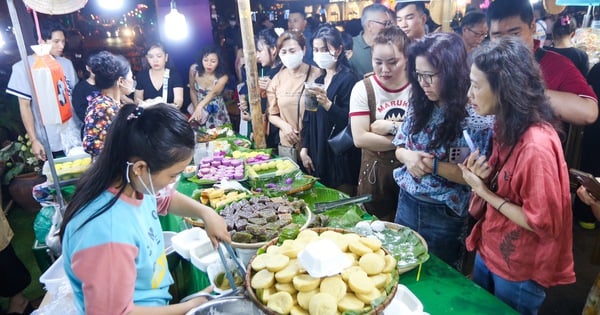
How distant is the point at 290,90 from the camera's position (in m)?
3.96

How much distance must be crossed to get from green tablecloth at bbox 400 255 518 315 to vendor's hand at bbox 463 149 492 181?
1.62ft

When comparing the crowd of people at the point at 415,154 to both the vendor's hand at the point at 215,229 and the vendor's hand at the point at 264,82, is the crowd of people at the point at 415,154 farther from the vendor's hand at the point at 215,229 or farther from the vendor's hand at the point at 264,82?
the vendor's hand at the point at 264,82

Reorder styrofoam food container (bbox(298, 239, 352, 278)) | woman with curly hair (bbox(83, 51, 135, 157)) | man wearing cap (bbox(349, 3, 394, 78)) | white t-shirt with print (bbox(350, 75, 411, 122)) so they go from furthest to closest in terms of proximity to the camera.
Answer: man wearing cap (bbox(349, 3, 394, 78)) < woman with curly hair (bbox(83, 51, 135, 157)) < white t-shirt with print (bbox(350, 75, 411, 122)) < styrofoam food container (bbox(298, 239, 352, 278))

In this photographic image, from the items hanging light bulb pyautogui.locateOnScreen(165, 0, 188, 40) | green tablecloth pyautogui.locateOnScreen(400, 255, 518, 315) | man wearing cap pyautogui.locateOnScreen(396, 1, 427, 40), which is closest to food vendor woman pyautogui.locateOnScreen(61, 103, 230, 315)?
green tablecloth pyautogui.locateOnScreen(400, 255, 518, 315)

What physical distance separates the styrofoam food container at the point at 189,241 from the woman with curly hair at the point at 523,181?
1489 millimetres

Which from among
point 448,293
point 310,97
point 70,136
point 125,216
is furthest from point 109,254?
point 70,136

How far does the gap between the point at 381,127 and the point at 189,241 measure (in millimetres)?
1604

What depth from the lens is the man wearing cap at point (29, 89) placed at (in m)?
4.18

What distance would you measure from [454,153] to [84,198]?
1.89 metres

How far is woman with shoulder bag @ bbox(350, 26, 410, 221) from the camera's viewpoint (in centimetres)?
278

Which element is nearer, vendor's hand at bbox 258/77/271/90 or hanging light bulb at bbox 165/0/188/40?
vendor's hand at bbox 258/77/271/90

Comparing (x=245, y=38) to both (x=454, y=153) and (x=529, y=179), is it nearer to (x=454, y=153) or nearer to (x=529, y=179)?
(x=454, y=153)

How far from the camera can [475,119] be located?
2141mm

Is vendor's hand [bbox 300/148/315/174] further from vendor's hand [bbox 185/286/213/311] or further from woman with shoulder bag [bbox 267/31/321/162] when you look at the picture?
vendor's hand [bbox 185/286/213/311]
